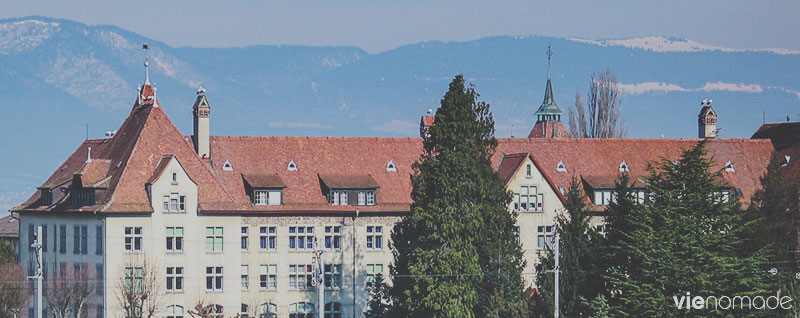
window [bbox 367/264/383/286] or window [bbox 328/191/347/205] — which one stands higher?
window [bbox 328/191/347/205]

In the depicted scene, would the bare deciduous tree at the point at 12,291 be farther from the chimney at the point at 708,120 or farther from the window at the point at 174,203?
the chimney at the point at 708,120

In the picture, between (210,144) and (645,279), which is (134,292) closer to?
(210,144)

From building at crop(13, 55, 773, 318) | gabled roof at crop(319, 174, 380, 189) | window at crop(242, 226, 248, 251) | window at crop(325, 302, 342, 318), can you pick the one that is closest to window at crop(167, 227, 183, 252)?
building at crop(13, 55, 773, 318)

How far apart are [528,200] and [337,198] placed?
439 inches

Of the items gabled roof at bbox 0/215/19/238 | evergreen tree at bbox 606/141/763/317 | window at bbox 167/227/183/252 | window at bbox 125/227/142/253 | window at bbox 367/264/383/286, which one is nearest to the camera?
evergreen tree at bbox 606/141/763/317

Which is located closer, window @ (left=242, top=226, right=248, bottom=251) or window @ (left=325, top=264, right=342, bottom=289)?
window @ (left=242, top=226, right=248, bottom=251)

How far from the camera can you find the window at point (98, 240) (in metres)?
84.3

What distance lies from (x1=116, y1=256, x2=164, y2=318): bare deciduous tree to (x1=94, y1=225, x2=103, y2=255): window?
1.70 meters

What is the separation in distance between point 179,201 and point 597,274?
24744 millimetres

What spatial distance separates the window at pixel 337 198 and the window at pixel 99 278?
45.3 ft

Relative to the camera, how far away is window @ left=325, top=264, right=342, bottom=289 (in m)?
89.6

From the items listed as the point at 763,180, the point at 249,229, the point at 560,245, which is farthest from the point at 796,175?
the point at 249,229

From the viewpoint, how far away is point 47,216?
90.0m

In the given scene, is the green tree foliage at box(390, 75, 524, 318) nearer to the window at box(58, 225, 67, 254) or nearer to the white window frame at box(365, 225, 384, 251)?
the white window frame at box(365, 225, 384, 251)
